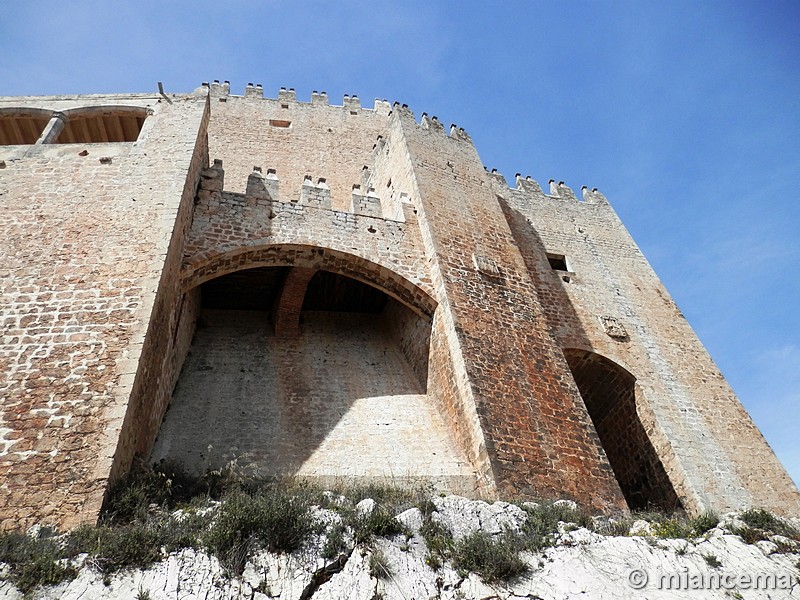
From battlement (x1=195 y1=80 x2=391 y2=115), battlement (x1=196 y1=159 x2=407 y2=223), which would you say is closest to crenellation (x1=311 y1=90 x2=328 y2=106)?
battlement (x1=195 y1=80 x2=391 y2=115)

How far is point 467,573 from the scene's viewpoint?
4.04m

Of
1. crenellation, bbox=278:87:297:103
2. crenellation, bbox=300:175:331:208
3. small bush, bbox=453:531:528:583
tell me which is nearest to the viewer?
small bush, bbox=453:531:528:583

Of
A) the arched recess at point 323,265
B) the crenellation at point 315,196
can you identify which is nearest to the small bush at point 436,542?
the arched recess at point 323,265

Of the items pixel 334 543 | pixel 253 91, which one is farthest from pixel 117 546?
pixel 253 91

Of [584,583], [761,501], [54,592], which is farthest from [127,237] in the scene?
[761,501]

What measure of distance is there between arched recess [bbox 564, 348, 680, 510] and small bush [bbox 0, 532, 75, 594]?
26.9 ft

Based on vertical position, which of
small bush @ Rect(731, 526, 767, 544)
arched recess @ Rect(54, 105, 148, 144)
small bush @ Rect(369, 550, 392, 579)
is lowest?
small bush @ Rect(731, 526, 767, 544)

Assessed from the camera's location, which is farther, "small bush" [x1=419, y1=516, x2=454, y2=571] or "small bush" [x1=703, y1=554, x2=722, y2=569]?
"small bush" [x1=703, y1=554, x2=722, y2=569]

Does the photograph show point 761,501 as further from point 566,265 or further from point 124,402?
point 124,402

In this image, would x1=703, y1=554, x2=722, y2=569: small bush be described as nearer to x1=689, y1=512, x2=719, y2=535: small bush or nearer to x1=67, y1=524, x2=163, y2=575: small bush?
x1=689, y1=512, x2=719, y2=535: small bush

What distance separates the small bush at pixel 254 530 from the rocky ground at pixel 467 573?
72 mm

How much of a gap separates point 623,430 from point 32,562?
9.26 metres

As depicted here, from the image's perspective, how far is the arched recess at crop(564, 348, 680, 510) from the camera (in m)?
8.97

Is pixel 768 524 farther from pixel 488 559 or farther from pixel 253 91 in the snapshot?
pixel 253 91
